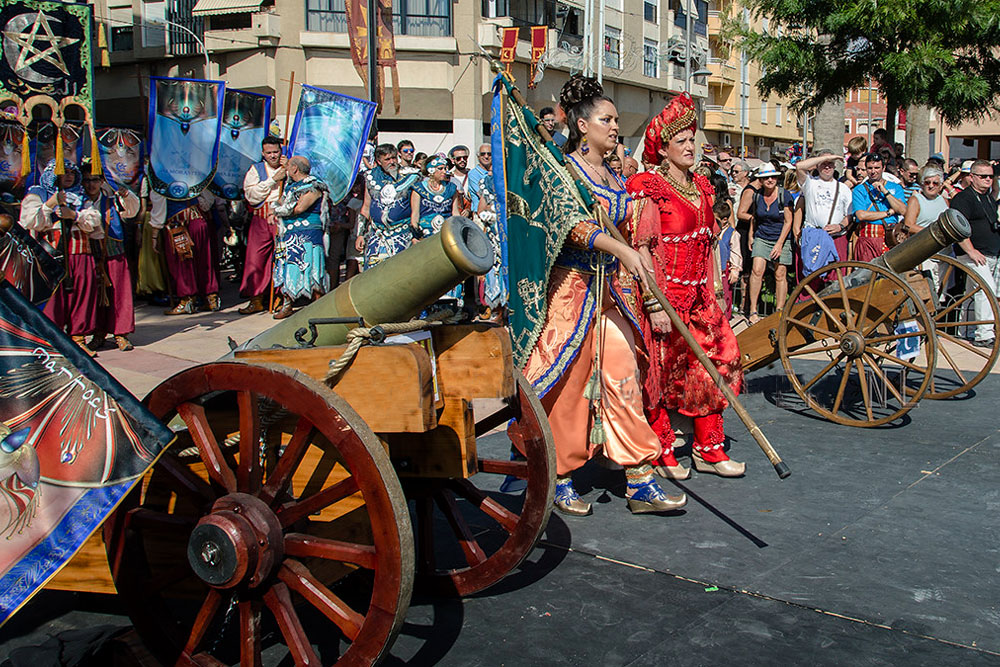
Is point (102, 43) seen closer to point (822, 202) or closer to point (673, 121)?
point (822, 202)

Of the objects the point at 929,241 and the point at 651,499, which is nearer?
the point at 651,499

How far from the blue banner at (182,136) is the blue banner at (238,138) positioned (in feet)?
2.40

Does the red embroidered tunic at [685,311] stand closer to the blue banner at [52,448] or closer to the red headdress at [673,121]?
the red headdress at [673,121]

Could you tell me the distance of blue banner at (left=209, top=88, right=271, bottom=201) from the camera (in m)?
12.0

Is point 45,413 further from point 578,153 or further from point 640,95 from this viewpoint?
point 640,95

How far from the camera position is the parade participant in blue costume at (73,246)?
8.84 m

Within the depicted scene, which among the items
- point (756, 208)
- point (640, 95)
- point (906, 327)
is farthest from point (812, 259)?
point (640, 95)

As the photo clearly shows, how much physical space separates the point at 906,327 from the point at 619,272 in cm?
323

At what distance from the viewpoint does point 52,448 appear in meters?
2.43

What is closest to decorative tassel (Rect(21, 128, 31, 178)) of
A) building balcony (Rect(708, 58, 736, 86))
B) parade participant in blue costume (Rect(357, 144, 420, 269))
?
parade participant in blue costume (Rect(357, 144, 420, 269))

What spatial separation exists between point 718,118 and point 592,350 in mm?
47896

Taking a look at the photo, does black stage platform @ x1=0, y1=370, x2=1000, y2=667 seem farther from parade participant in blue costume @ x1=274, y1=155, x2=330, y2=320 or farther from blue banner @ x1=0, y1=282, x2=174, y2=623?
parade participant in blue costume @ x1=274, y1=155, x2=330, y2=320

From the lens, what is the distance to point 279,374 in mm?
2688

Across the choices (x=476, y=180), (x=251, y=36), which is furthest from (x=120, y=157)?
(x=251, y=36)
